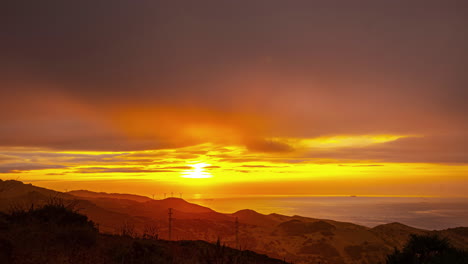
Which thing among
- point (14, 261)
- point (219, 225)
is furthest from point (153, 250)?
point (219, 225)

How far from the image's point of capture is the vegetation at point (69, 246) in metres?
12.7

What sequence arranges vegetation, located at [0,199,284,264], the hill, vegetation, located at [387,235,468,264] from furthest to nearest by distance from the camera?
the hill, vegetation, located at [387,235,468,264], vegetation, located at [0,199,284,264]

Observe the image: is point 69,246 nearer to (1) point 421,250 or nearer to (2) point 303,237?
(1) point 421,250

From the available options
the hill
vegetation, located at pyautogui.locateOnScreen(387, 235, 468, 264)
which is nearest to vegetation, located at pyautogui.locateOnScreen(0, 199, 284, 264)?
vegetation, located at pyautogui.locateOnScreen(387, 235, 468, 264)

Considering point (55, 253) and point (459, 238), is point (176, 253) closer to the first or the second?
point (55, 253)

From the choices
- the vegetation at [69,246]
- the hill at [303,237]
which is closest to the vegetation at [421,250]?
the vegetation at [69,246]

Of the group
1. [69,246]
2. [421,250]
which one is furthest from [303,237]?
[69,246]

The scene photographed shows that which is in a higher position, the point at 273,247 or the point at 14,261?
the point at 14,261

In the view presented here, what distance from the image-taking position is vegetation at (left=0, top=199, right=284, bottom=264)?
12.7 metres

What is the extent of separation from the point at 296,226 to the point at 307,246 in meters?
47.2

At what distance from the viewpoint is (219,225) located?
156m

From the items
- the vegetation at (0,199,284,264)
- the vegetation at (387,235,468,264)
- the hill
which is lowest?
the hill

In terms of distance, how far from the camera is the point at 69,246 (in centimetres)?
1392

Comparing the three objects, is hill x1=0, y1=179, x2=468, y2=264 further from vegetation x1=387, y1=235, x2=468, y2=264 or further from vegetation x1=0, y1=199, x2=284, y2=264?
vegetation x1=0, y1=199, x2=284, y2=264
